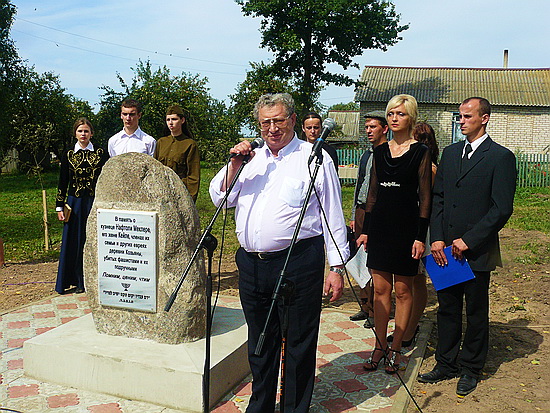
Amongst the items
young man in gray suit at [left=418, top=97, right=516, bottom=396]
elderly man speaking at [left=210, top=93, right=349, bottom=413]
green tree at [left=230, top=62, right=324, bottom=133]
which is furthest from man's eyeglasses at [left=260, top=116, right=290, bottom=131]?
green tree at [left=230, top=62, right=324, bottom=133]

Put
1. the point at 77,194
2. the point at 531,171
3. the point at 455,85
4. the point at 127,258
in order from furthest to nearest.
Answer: the point at 455,85 < the point at 531,171 < the point at 77,194 < the point at 127,258

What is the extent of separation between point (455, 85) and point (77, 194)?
28085mm

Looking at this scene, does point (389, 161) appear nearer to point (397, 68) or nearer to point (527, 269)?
point (527, 269)

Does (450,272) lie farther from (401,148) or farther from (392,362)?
(401,148)

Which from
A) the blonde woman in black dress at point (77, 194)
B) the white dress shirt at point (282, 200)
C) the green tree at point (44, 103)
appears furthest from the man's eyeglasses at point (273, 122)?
the green tree at point (44, 103)

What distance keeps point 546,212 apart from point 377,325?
12.0 m

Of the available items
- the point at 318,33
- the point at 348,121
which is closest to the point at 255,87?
the point at 318,33

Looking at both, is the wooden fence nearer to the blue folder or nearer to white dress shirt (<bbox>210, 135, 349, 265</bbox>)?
the blue folder

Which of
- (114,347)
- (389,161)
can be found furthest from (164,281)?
(389,161)

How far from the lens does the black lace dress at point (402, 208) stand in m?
4.30

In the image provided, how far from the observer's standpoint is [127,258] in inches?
178

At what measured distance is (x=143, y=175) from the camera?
14.6 feet

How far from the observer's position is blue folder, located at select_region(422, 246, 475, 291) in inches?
166

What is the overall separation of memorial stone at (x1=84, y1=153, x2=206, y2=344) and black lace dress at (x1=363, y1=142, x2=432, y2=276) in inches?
59.2
